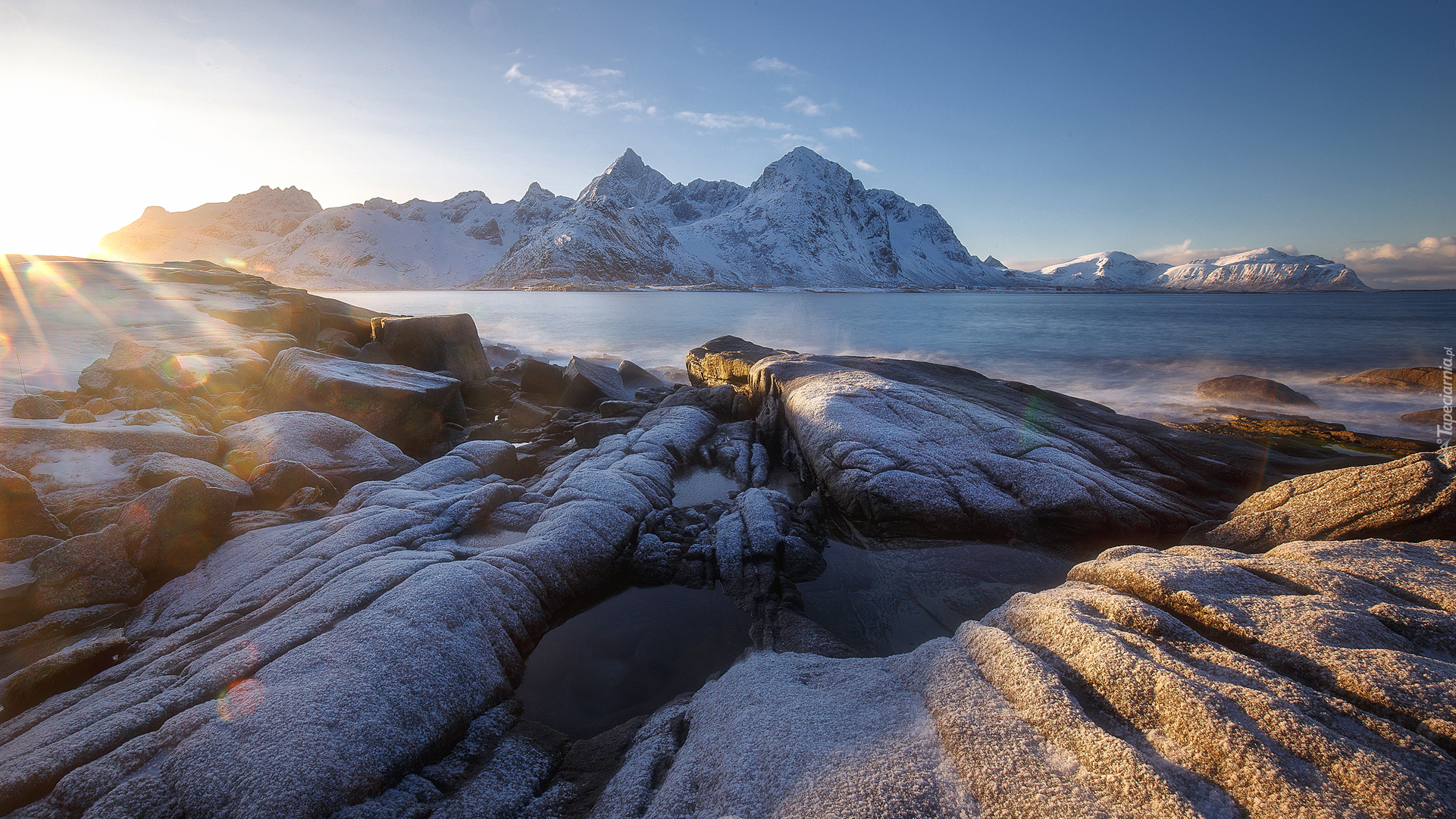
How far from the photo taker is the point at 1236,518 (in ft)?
21.4

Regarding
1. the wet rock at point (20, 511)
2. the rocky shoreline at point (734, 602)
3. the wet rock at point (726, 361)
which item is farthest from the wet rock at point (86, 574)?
the wet rock at point (726, 361)

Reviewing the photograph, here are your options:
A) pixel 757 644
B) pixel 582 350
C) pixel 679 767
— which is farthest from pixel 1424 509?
pixel 582 350

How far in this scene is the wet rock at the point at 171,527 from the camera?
212 inches

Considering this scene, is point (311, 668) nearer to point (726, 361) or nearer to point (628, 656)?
point (628, 656)

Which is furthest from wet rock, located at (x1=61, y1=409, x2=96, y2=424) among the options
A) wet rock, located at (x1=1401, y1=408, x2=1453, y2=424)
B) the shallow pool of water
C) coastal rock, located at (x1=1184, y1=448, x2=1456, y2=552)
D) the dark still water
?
wet rock, located at (x1=1401, y1=408, x2=1453, y2=424)

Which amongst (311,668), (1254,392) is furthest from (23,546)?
(1254,392)

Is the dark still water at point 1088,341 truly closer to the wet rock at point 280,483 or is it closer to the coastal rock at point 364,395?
the coastal rock at point 364,395

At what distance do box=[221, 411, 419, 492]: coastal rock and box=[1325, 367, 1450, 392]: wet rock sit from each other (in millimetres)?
30726

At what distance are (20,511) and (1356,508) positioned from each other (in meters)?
14.1

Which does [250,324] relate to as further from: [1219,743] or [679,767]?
[1219,743]

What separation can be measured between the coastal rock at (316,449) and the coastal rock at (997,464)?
24.3ft

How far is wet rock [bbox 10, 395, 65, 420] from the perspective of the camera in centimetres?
768

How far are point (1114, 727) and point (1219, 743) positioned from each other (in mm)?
487

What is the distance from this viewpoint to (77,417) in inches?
307
